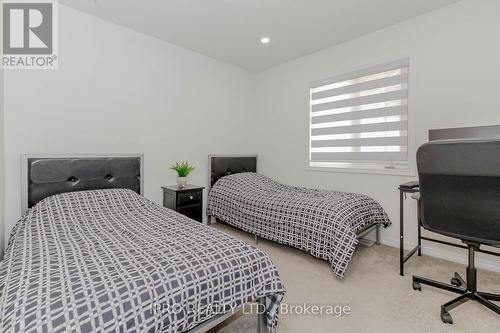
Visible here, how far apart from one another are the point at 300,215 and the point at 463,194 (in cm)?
127

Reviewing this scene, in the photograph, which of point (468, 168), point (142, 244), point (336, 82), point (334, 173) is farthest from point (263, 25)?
point (142, 244)

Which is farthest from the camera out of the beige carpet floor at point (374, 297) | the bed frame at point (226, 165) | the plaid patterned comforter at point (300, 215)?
the bed frame at point (226, 165)

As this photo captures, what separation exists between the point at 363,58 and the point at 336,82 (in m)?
0.43

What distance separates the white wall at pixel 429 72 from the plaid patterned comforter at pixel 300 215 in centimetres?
40

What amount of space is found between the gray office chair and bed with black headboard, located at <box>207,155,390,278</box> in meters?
0.66

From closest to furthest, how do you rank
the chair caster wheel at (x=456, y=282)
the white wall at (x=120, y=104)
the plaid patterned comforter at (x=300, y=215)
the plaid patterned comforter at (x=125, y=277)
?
the plaid patterned comforter at (x=125, y=277), the chair caster wheel at (x=456, y=282), the plaid patterned comforter at (x=300, y=215), the white wall at (x=120, y=104)

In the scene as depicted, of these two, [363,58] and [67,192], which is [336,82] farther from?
[67,192]

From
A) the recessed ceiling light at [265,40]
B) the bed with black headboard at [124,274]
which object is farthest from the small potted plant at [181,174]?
the recessed ceiling light at [265,40]

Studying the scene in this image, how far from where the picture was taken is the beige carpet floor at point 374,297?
152 centimetres

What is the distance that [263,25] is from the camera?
9.08 ft

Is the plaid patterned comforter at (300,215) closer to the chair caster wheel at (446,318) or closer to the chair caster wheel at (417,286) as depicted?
the chair caster wheel at (417,286)

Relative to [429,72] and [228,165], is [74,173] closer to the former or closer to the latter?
[228,165]

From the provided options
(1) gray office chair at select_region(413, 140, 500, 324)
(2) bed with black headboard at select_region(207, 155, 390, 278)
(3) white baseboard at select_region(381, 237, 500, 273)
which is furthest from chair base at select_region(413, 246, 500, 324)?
(3) white baseboard at select_region(381, 237, 500, 273)

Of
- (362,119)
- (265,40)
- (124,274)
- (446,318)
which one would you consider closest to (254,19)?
(265,40)
